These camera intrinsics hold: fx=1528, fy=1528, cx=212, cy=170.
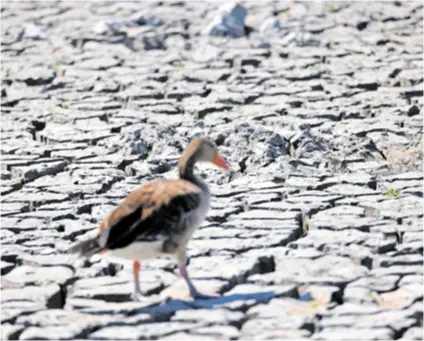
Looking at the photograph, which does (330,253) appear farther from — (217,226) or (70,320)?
(70,320)

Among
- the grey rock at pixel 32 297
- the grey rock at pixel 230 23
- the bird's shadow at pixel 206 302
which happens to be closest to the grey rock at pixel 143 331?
the bird's shadow at pixel 206 302

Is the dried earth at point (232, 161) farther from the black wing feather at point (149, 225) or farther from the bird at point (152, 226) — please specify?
the black wing feather at point (149, 225)

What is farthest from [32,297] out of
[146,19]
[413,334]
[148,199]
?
[146,19]

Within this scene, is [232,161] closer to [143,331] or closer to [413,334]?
[143,331]

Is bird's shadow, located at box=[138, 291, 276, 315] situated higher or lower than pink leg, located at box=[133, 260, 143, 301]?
lower

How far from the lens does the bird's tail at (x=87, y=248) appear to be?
Result: 346 inches

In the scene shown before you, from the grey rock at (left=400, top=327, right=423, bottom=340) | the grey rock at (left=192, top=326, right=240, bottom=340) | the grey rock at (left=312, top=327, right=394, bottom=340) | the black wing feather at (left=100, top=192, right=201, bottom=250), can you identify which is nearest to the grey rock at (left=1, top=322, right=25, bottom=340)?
the black wing feather at (left=100, top=192, right=201, bottom=250)

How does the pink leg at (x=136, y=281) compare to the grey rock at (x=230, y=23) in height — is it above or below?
below

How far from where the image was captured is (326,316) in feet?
28.2

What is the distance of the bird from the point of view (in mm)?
8727

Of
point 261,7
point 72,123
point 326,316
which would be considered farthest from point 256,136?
point 261,7

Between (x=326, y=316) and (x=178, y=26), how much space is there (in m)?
14.3

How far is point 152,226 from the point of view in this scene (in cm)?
880

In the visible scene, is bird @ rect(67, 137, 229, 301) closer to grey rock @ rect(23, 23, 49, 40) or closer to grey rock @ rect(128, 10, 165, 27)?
→ grey rock @ rect(23, 23, 49, 40)
